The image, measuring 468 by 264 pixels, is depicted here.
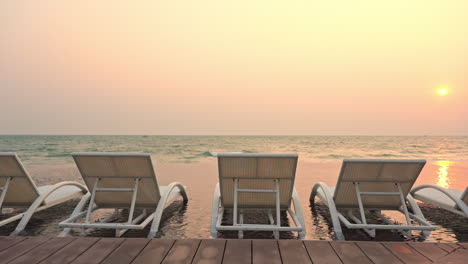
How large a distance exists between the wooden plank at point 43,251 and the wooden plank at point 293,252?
6.98 ft

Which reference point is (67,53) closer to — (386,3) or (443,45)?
(386,3)

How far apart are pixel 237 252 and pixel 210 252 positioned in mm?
A: 249

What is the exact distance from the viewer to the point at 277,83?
3544 cm

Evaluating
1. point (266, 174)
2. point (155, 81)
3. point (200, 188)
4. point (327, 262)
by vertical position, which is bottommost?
point (327, 262)

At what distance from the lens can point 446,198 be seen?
175 inches

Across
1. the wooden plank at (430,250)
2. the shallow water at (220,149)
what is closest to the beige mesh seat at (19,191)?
the wooden plank at (430,250)

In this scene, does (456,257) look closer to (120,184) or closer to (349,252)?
(349,252)

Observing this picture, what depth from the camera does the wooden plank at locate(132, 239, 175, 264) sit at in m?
2.43

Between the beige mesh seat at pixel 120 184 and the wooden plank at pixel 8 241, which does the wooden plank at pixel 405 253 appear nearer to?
the beige mesh seat at pixel 120 184

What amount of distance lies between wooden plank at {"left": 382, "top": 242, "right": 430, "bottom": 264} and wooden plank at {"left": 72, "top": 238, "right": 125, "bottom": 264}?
2.64 meters

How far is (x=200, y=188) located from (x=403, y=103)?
4234 centimetres

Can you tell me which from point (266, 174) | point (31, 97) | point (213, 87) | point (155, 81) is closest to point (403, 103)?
point (213, 87)

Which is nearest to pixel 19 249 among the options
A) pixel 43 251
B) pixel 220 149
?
pixel 43 251

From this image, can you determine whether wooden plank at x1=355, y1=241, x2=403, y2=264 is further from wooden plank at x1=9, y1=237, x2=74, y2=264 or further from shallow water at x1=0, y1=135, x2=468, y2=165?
shallow water at x1=0, y1=135, x2=468, y2=165
